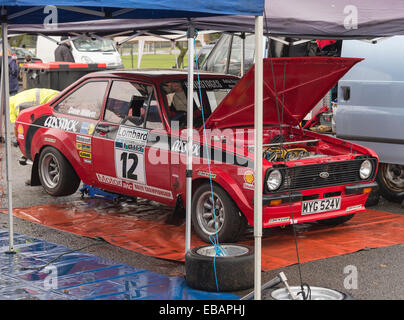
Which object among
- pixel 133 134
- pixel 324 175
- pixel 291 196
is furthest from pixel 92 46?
pixel 291 196

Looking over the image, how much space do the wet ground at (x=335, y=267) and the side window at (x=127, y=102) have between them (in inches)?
56.5

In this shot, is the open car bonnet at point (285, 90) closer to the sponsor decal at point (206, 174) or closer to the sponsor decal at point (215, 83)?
the sponsor decal at point (206, 174)

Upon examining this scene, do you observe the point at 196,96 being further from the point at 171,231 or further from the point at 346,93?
the point at 346,93

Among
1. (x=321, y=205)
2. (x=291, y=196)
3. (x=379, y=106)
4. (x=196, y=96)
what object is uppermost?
(x=196, y=96)

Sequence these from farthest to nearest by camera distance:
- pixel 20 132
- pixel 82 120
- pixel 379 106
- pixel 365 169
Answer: pixel 20 132
pixel 379 106
pixel 82 120
pixel 365 169

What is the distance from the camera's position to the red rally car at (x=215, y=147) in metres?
6.49

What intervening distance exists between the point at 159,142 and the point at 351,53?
2.98 m

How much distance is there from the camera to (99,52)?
87.8 feet

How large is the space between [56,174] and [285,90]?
3.22 m

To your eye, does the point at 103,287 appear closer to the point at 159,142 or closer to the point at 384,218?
the point at 159,142

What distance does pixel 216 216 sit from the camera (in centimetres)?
672
